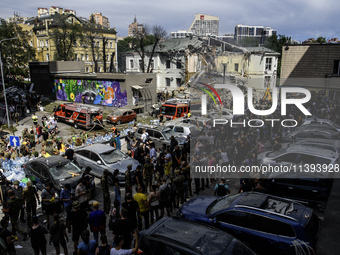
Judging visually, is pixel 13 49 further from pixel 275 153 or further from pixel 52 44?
pixel 275 153

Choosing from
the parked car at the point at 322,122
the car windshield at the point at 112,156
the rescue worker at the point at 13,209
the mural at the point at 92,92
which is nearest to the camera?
the rescue worker at the point at 13,209

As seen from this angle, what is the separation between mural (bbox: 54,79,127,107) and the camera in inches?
1225

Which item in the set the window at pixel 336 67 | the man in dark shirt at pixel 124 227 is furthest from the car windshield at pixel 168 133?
the window at pixel 336 67

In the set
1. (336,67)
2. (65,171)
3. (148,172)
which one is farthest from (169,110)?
(336,67)

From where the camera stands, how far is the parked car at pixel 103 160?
11.8m

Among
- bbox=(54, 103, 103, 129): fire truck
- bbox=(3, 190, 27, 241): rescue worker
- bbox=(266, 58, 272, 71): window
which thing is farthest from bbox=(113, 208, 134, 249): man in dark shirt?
bbox=(266, 58, 272, 71): window

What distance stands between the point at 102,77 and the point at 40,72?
1246 cm

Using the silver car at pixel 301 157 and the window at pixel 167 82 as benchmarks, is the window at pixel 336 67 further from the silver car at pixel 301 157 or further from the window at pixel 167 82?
the window at pixel 167 82

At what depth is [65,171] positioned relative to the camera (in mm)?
10719

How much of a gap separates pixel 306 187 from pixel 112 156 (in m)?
8.12

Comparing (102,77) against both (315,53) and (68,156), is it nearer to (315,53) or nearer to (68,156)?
(68,156)

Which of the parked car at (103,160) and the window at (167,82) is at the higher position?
the window at (167,82)

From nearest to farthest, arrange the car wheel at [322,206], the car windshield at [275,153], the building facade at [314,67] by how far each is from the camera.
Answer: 1. the car wheel at [322,206]
2. the car windshield at [275,153]
3. the building facade at [314,67]

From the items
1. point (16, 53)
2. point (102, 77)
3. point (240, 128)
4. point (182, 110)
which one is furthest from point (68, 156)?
point (16, 53)
